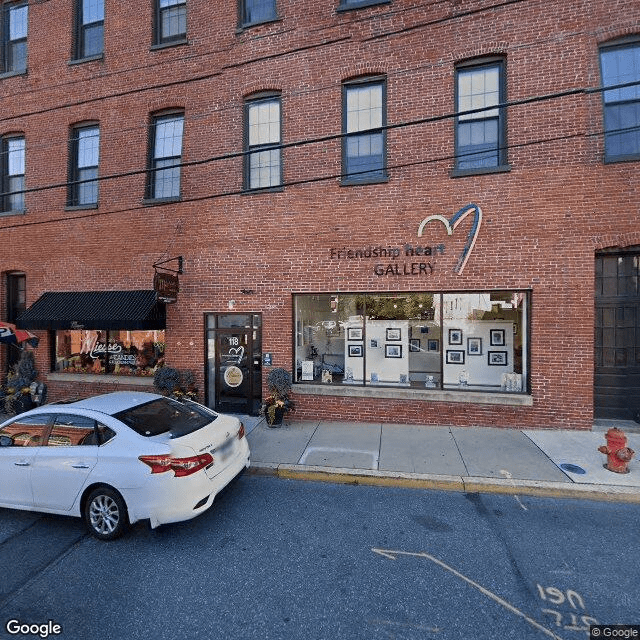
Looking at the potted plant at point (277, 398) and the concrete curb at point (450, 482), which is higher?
the potted plant at point (277, 398)

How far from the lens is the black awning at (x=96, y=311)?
30.3ft

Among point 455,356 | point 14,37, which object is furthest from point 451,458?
point 14,37

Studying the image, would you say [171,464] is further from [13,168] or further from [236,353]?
[13,168]

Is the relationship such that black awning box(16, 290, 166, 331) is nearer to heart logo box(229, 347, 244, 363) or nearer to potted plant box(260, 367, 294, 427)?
heart logo box(229, 347, 244, 363)

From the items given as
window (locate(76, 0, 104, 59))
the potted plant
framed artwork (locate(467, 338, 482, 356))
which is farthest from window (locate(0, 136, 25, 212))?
framed artwork (locate(467, 338, 482, 356))

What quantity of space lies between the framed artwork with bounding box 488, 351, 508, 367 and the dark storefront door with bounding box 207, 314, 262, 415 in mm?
5511

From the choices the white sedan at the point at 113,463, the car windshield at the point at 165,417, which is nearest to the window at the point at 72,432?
the white sedan at the point at 113,463

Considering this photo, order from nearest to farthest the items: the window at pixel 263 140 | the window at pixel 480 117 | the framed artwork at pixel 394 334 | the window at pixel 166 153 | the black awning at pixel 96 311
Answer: the window at pixel 480 117 → the framed artwork at pixel 394 334 → the black awning at pixel 96 311 → the window at pixel 263 140 → the window at pixel 166 153

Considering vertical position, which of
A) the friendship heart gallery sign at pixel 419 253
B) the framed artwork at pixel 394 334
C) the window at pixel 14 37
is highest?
the window at pixel 14 37

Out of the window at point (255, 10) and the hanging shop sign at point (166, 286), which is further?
the window at point (255, 10)

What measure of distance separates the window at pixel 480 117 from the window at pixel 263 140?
427 centimetres

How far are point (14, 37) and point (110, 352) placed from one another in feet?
34.0

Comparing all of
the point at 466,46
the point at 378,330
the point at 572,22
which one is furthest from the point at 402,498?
the point at 572,22

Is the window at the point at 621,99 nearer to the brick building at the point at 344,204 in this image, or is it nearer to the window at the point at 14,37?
the brick building at the point at 344,204
